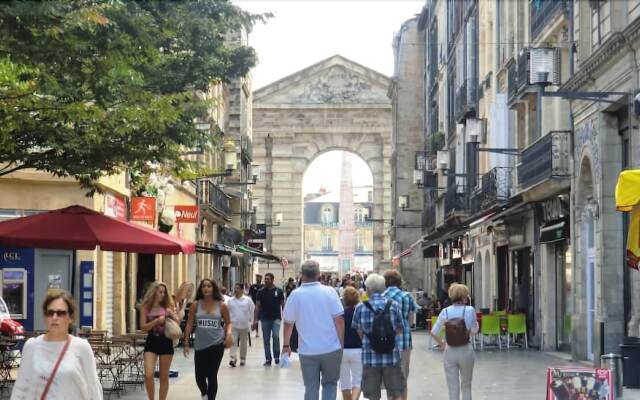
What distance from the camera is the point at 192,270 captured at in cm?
4375

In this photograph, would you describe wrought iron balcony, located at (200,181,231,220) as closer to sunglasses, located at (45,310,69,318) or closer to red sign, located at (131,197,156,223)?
red sign, located at (131,197,156,223)

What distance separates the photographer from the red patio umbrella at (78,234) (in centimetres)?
1481

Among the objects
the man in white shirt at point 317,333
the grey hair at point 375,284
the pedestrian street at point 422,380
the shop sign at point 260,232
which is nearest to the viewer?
the man in white shirt at point 317,333

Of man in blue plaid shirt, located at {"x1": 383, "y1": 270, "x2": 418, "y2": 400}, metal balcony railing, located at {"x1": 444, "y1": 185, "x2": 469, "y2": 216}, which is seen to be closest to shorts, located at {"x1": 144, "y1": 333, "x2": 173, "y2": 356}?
man in blue plaid shirt, located at {"x1": 383, "y1": 270, "x2": 418, "y2": 400}

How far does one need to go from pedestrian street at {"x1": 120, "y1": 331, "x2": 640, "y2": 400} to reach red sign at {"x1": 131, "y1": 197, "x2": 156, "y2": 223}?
4.12 m

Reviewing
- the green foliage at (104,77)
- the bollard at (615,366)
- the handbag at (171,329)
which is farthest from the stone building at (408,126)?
the handbag at (171,329)

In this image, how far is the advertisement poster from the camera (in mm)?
10930

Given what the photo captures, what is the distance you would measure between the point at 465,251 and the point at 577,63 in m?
20.9

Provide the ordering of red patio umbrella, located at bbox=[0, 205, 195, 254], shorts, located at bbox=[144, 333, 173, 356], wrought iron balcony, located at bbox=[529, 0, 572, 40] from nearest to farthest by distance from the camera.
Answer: shorts, located at bbox=[144, 333, 173, 356], red patio umbrella, located at bbox=[0, 205, 195, 254], wrought iron balcony, located at bbox=[529, 0, 572, 40]

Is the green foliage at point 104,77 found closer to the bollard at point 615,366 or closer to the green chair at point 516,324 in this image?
the bollard at point 615,366

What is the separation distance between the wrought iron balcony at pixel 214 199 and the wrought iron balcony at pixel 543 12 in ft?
57.6

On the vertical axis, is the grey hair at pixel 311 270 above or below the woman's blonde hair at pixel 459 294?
above

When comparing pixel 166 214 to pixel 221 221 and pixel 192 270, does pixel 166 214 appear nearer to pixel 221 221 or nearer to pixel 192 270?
pixel 192 270

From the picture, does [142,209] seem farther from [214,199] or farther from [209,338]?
[214,199]
